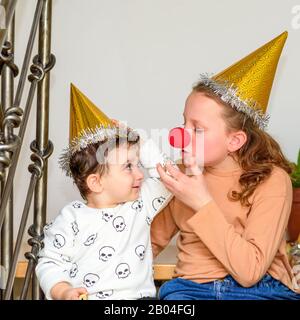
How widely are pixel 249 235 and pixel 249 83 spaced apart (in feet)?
1.12

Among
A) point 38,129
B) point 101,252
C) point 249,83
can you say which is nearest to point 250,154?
point 249,83

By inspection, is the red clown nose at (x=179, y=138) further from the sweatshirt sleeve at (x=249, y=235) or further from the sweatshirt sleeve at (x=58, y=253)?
the sweatshirt sleeve at (x=58, y=253)

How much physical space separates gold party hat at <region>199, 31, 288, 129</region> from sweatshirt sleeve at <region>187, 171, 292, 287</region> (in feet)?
0.63

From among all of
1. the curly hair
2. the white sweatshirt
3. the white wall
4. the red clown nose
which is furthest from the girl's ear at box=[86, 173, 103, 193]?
the white wall

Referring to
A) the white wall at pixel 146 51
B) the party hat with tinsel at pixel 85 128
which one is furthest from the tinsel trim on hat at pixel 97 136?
the white wall at pixel 146 51

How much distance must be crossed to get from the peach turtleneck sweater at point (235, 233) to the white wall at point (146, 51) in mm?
576

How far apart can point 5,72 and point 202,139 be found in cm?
52

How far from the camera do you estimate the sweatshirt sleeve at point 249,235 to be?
5.65ft

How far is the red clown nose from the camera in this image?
5.88ft

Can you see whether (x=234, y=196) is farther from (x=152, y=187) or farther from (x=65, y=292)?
(x=65, y=292)

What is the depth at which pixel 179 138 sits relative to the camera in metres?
1.79

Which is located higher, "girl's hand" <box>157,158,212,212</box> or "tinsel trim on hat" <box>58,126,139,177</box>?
"tinsel trim on hat" <box>58,126,139,177</box>

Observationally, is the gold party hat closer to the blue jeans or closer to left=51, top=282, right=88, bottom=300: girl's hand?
the blue jeans

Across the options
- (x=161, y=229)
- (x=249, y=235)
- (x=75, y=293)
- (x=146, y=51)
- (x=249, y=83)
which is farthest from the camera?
(x=146, y=51)
